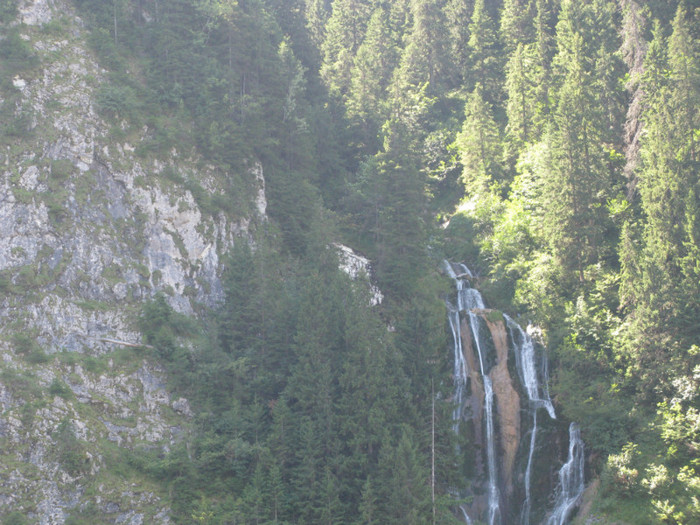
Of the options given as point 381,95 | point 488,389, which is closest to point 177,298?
point 488,389

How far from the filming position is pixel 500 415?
114 feet

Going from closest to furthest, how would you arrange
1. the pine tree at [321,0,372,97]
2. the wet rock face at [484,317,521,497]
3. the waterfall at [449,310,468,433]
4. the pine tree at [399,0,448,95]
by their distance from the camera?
the wet rock face at [484,317,521,497], the waterfall at [449,310,468,433], the pine tree at [399,0,448,95], the pine tree at [321,0,372,97]

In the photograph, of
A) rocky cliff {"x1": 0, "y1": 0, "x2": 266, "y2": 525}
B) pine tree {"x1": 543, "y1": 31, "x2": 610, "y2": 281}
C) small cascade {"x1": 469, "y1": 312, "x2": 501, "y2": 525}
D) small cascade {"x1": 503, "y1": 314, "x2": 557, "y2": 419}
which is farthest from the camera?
pine tree {"x1": 543, "y1": 31, "x2": 610, "y2": 281}

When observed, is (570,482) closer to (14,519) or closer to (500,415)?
(500,415)

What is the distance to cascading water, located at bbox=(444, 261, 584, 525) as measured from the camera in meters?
32.3

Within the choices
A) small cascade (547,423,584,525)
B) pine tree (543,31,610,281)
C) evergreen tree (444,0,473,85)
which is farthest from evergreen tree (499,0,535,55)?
small cascade (547,423,584,525)

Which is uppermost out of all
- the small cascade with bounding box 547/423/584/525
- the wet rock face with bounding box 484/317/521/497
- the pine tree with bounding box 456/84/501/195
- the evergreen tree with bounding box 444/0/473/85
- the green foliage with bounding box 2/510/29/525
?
the evergreen tree with bounding box 444/0/473/85

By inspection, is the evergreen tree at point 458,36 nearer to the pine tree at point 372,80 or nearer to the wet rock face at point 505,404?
the pine tree at point 372,80

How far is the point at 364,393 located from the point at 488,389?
342 inches

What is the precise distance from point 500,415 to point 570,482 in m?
4.80

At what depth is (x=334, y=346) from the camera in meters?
32.8

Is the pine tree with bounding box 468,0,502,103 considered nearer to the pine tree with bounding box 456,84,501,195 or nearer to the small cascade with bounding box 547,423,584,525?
the pine tree with bounding box 456,84,501,195

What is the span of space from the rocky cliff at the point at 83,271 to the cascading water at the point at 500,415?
1496 centimetres

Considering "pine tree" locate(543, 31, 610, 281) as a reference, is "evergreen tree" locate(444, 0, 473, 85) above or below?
above
